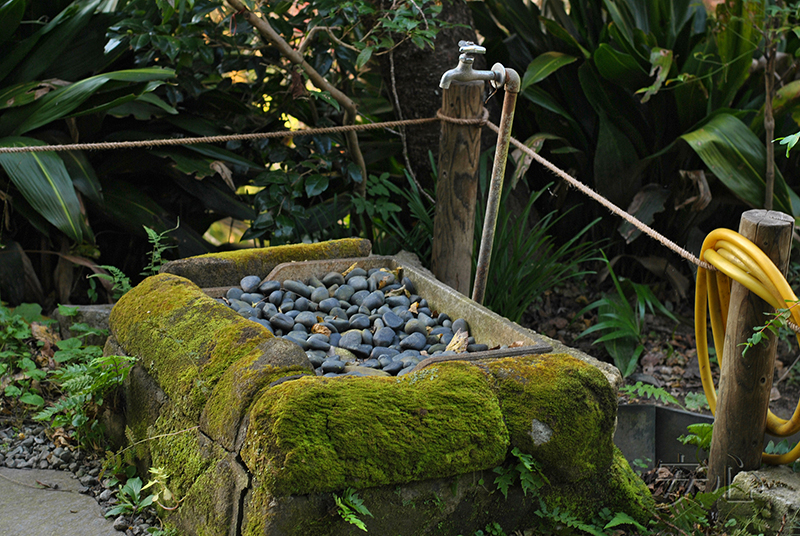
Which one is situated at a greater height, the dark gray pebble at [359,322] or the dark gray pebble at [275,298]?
the dark gray pebble at [275,298]

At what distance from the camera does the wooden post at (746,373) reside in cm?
197

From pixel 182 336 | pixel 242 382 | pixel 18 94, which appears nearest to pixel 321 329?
pixel 182 336

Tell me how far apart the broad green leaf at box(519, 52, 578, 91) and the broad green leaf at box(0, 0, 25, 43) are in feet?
8.13

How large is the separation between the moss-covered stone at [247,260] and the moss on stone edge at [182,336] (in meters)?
0.14

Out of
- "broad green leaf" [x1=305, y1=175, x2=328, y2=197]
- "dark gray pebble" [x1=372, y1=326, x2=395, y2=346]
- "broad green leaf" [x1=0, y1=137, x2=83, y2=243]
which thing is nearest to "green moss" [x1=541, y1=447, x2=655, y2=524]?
"dark gray pebble" [x1=372, y1=326, x2=395, y2=346]

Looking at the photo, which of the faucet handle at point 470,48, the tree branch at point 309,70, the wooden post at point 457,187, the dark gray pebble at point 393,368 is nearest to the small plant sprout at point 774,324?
the dark gray pebble at point 393,368

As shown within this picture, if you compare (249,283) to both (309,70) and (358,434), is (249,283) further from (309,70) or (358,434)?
(309,70)

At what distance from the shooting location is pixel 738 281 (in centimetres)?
196

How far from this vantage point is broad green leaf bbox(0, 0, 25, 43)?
3.23 metres

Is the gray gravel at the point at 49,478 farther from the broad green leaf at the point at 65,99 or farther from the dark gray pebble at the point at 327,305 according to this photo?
the broad green leaf at the point at 65,99

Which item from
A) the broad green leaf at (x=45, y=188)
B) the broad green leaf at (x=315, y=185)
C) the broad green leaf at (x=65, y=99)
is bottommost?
the broad green leaf at (x=315, y=185)

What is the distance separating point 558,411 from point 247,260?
1375mm

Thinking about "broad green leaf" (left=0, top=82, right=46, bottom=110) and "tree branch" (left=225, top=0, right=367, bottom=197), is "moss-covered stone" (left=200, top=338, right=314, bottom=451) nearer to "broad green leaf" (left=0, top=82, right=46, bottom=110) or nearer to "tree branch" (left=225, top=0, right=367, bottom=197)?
"tree branch" (left=225, top=0, right=367, bottom=197)

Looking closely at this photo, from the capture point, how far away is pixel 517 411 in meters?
1.87
